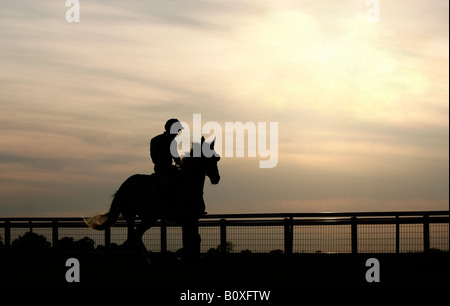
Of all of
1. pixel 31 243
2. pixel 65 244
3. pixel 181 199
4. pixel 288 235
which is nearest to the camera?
pixel 181 199

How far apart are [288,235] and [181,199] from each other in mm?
5533

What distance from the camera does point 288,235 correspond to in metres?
25.0

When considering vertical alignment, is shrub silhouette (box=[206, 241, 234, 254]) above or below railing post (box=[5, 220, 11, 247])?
below

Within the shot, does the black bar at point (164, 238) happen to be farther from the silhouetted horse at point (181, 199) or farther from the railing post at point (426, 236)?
the railing post at point (426, 236)

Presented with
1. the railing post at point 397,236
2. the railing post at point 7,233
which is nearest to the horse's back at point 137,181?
the railing post at point 397,236

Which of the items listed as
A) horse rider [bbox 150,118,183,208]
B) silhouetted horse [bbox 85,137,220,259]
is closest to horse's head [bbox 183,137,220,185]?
Answer: silhouetted horse [bbox 85,137,220,259]

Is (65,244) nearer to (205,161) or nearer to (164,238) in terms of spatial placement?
(164,238)

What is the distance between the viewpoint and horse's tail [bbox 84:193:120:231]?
21.7 m

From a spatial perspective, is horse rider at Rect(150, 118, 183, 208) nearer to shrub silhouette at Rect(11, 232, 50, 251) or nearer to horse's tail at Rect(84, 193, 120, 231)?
horse's tail at Rect(84, 193, 120, 231)

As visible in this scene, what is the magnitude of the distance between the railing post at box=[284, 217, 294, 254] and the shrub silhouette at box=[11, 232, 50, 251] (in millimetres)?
7561

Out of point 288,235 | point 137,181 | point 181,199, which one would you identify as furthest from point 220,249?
point 181,199
